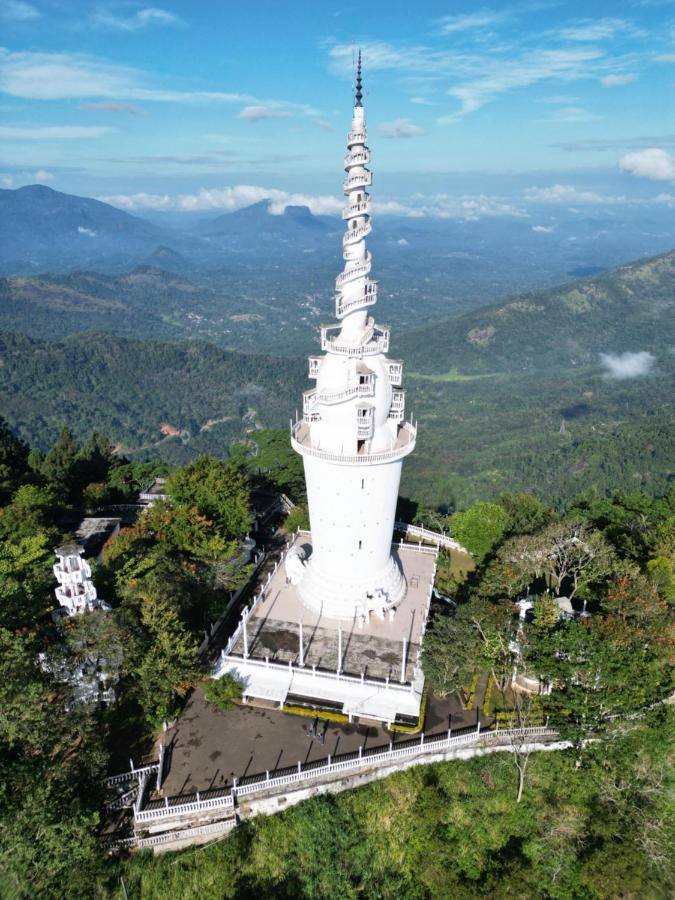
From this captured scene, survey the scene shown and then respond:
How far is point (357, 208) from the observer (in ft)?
78.7

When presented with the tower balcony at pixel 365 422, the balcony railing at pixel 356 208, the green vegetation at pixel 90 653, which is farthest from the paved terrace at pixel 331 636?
the balcony railing at pixel 356 208

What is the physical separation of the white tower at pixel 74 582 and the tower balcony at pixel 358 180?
18780mm

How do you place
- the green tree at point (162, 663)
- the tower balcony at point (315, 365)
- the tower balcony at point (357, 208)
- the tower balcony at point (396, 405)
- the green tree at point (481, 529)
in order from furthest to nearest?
the green tree at point (481, 529), the tower balcony at point (396, 405), the tower balcony at point (315, 365), the tower balcony at point (357, 208), the green tree at point (162, 663)

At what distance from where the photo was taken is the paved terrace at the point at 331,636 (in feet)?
80.3

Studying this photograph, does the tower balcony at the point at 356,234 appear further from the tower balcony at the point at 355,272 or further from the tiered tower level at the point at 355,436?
the tower balcony at the point at 355,272

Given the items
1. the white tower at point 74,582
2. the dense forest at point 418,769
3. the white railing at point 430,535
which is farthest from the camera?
the white railing at point 430,535

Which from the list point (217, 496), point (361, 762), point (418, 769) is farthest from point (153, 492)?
point (418, 769)

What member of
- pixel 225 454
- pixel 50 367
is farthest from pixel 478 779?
pixel 50 367

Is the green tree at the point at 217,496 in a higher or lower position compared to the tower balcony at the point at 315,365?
lower

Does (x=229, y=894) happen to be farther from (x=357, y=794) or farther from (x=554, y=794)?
(x=554, y=794)

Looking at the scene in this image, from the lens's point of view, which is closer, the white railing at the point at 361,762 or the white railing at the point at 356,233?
the white railing at the point at 361,762

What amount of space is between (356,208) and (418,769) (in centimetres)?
2274

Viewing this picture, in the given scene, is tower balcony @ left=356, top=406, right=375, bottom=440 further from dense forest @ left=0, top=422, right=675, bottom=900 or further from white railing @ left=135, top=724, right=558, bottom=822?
white railing @ left=135, top=724, right=558, bottom=822

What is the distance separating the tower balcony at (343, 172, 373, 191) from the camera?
77.8 feet
